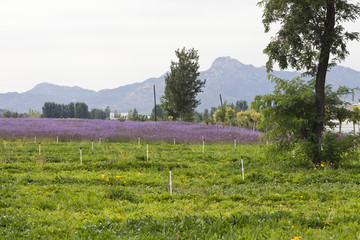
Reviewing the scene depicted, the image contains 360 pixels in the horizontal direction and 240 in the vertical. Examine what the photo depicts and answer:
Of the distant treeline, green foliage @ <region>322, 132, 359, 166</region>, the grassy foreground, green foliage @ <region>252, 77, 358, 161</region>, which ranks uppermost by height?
the distant treeline

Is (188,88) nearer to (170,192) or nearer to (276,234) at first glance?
(170,192)

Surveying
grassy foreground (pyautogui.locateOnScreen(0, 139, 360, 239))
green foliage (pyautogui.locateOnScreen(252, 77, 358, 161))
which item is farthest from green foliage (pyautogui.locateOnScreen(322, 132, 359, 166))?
grassy foreground (pyautogui.locateOnScreen(0, 139, 360, 239))

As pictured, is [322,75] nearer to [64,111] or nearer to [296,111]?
[296,111]

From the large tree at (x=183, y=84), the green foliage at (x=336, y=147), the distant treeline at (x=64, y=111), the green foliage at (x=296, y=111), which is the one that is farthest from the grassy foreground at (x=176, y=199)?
the distant treeline at (x=64, y=111)

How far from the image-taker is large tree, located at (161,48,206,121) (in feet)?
174

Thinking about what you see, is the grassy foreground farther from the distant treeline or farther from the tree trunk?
the distant treeline

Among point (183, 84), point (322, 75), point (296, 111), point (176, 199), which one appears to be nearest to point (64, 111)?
point (183, 84)

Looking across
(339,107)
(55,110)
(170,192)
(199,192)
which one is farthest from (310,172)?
(55,110)

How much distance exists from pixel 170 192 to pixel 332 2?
34.5 ft

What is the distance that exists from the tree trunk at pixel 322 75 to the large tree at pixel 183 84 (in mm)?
38730

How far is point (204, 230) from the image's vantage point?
6.55 m

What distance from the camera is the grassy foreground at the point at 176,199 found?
6613 millimetres

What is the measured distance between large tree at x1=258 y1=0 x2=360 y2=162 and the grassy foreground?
3329 millimetres

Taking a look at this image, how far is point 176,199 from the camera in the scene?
9.34m
